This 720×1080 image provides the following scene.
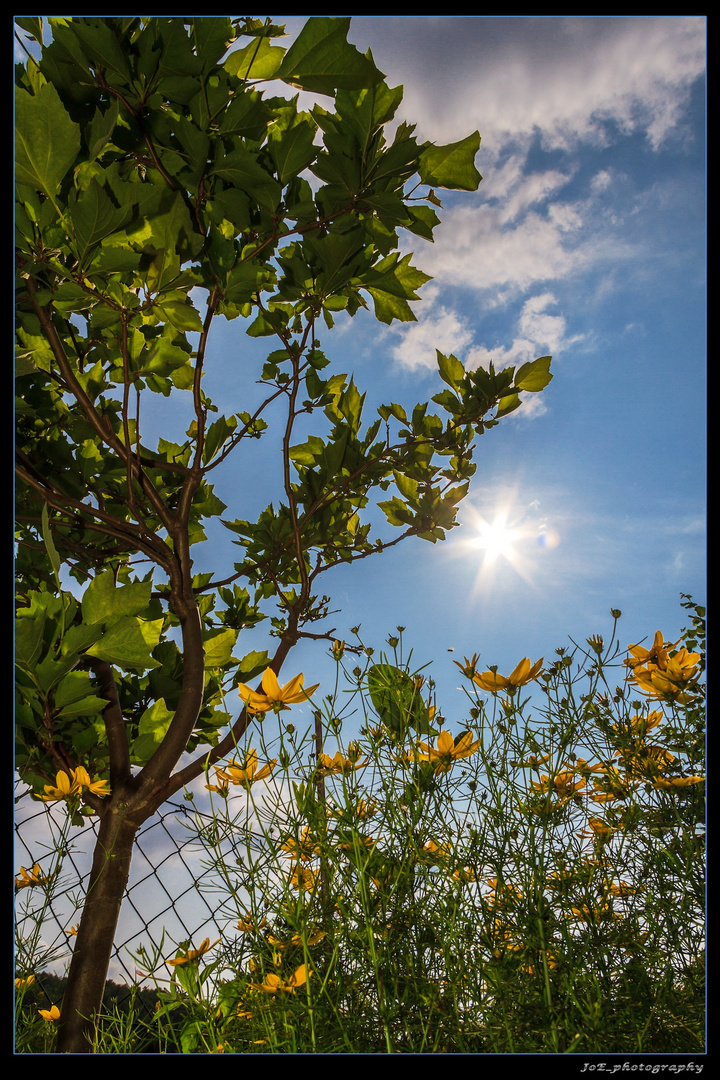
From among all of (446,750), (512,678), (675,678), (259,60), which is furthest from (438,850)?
(259,60)

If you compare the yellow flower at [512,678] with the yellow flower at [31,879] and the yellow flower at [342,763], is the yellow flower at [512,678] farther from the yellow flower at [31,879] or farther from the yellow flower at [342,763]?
the yellow flower at [31,879]

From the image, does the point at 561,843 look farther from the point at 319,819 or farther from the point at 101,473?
the point at 101,473

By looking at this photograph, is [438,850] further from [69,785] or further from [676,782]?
[69,785]

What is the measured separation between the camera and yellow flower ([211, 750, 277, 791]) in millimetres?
780

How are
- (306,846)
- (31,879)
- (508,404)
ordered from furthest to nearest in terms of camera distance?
(508,404) → (31,879) → (306,846)

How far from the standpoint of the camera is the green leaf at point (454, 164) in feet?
3.12

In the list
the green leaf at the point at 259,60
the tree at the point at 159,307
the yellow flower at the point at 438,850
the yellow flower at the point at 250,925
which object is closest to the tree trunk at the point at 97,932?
the tree at the point at 159,307

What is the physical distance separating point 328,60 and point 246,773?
106 centimetres

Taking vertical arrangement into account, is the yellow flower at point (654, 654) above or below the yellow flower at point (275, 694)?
above

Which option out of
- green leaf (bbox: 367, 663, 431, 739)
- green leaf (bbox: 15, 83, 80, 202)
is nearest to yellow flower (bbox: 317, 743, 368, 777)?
green leaf (bbox: 367, 663, 431, 739)

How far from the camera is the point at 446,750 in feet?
2.69

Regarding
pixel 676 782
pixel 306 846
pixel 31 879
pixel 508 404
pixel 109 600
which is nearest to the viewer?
pixel 676 782

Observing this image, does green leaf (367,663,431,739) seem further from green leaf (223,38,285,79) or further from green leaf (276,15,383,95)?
green leaf (223,38,285,79)
